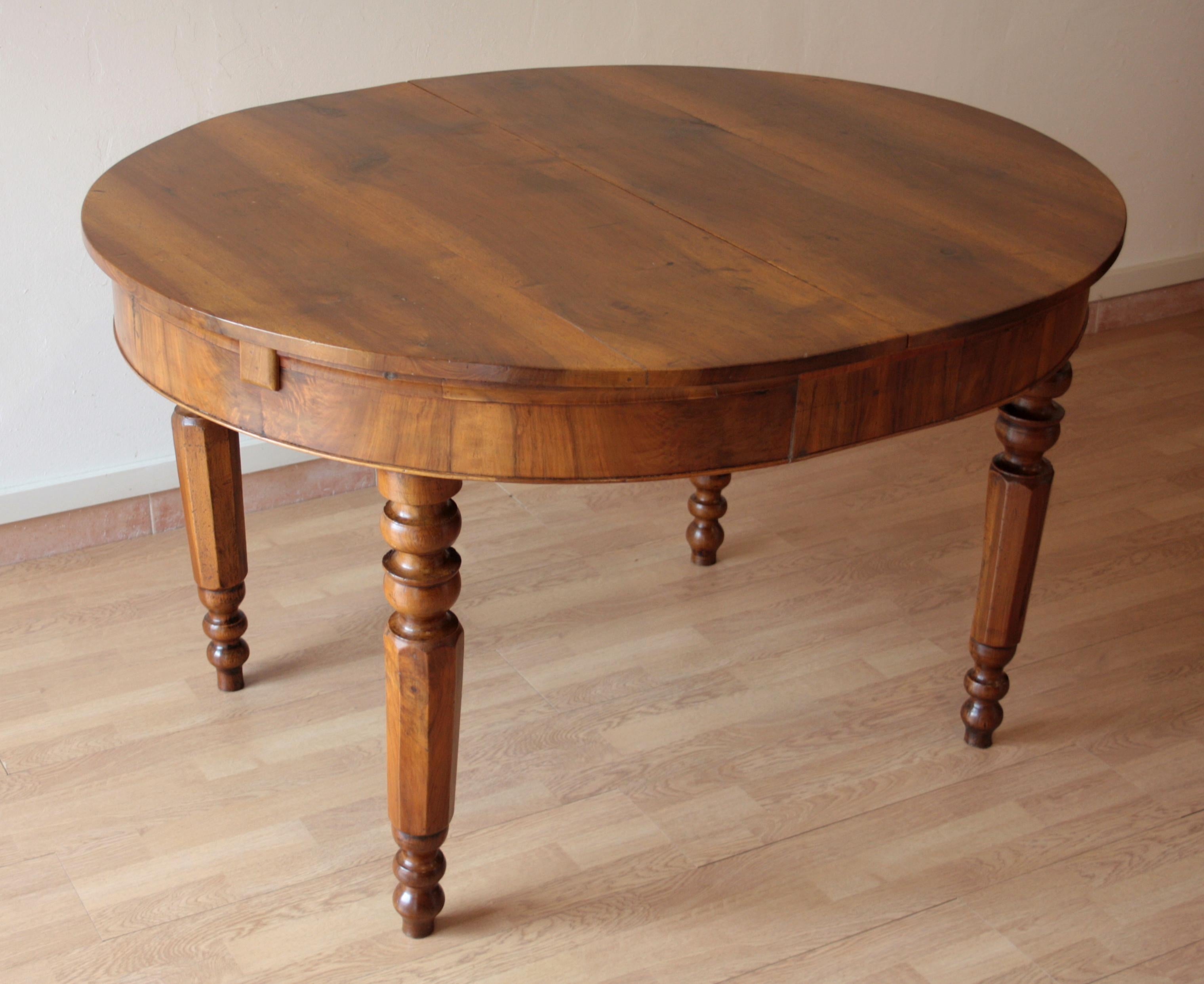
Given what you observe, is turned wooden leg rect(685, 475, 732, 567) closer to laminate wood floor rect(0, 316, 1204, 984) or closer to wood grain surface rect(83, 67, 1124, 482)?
laminate wood floor rect(0, 316, 1204, 984)

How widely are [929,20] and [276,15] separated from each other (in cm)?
137

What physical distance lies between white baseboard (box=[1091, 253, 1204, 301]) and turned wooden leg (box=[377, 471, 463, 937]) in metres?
2.30

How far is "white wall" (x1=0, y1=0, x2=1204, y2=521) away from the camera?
80.6 inches

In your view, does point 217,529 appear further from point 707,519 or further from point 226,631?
point 707,519

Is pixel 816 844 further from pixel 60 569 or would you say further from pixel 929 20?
pixel 929 20

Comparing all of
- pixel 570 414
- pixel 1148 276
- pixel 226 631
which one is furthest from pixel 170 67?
pixel 1148 276

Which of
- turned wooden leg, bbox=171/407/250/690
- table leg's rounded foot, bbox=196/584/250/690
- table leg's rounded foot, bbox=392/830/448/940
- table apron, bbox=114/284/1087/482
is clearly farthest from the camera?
table leg's rounded foot, bbox=196/584/250/690

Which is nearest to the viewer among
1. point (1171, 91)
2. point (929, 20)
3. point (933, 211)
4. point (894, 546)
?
point (933, 211)

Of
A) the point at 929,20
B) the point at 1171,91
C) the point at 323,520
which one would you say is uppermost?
the point at 929,20

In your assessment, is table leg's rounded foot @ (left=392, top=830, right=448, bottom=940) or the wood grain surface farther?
table leg's rounded foot @ (left=392, top=830, right=448, bottom=940)

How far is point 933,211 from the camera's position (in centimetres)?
151

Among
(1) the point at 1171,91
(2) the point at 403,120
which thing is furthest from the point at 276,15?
(1) the point at 1171,91

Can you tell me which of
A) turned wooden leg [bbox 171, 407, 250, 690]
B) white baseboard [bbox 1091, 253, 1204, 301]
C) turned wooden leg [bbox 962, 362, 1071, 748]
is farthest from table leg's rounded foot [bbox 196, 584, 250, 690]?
white baseboard [bbox 1091, 253, 1204, 301]

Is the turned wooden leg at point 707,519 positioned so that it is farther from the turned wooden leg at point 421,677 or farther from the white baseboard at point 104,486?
the turned wooden leg at point 421,677
